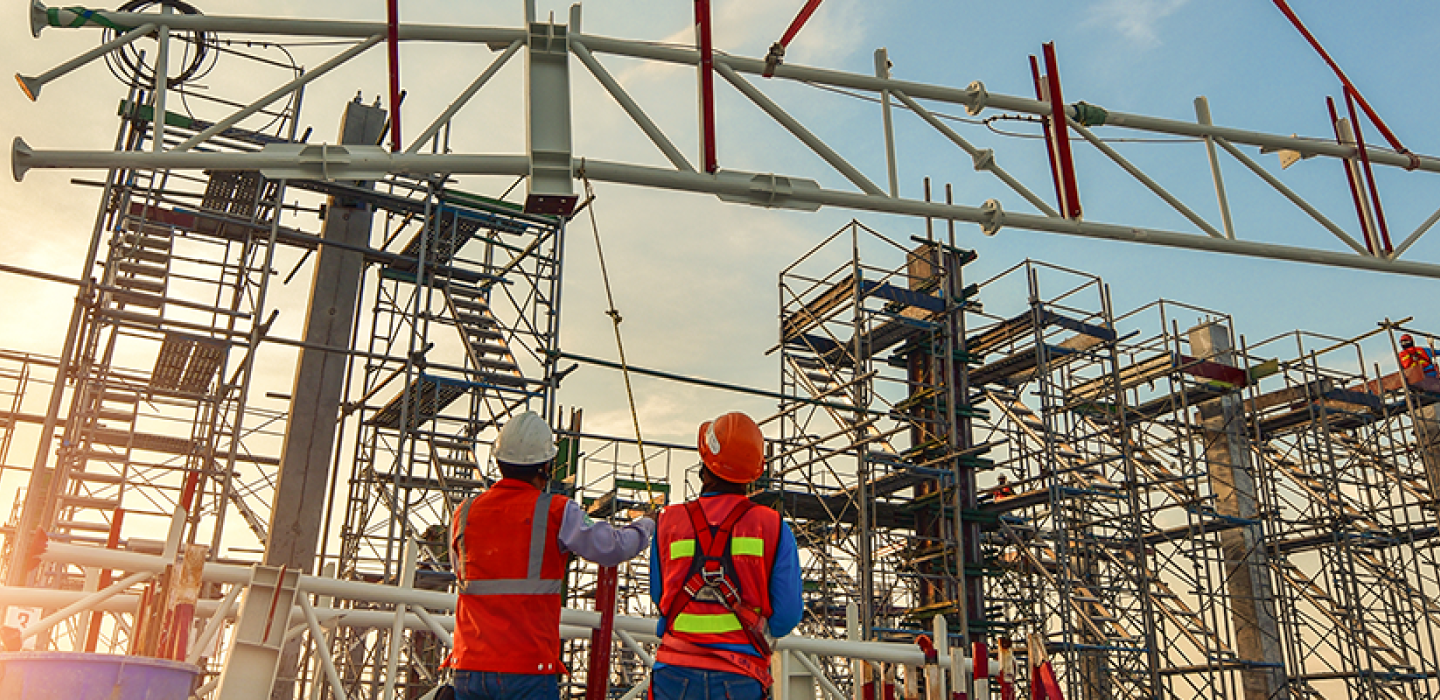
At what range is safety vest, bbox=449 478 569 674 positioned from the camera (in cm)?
400

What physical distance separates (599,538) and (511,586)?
407 millimetres

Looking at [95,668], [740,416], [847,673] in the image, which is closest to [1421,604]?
[847,673]

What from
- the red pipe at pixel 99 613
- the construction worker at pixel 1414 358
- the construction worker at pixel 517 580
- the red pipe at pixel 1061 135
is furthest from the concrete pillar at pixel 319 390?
the construction worker at pixel 1414 358

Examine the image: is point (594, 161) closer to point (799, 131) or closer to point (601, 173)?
point (601, 173)

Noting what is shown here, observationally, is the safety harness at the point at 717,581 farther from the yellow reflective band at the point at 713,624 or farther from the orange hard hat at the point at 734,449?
the orange hard hat at the point at 734,449

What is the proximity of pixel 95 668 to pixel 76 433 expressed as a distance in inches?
507

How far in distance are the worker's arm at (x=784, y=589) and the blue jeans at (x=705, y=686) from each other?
0.22 meters

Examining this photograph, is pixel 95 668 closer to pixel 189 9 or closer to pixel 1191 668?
pixel 189 9

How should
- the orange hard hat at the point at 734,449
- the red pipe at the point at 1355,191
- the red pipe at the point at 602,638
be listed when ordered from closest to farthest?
the orange hard hat at the point at 734,449, the red pipe at the point at 602,638, the red pipe at the point at 1355,191

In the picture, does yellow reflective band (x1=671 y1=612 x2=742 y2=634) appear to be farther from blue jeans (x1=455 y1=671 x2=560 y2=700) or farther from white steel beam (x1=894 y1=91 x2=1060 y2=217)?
white steel beam (x1=894 y1=91 x2=1060 y2=217)

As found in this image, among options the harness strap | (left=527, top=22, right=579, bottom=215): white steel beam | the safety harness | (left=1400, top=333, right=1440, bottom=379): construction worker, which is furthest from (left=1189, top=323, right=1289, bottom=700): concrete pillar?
the harness strap

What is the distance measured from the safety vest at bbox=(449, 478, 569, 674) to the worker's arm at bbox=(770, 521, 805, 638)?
89 centimetres

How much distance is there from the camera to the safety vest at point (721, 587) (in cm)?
361

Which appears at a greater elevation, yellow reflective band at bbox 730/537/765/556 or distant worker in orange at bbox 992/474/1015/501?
distant worker in orange at bbox 992/474/1015/501
